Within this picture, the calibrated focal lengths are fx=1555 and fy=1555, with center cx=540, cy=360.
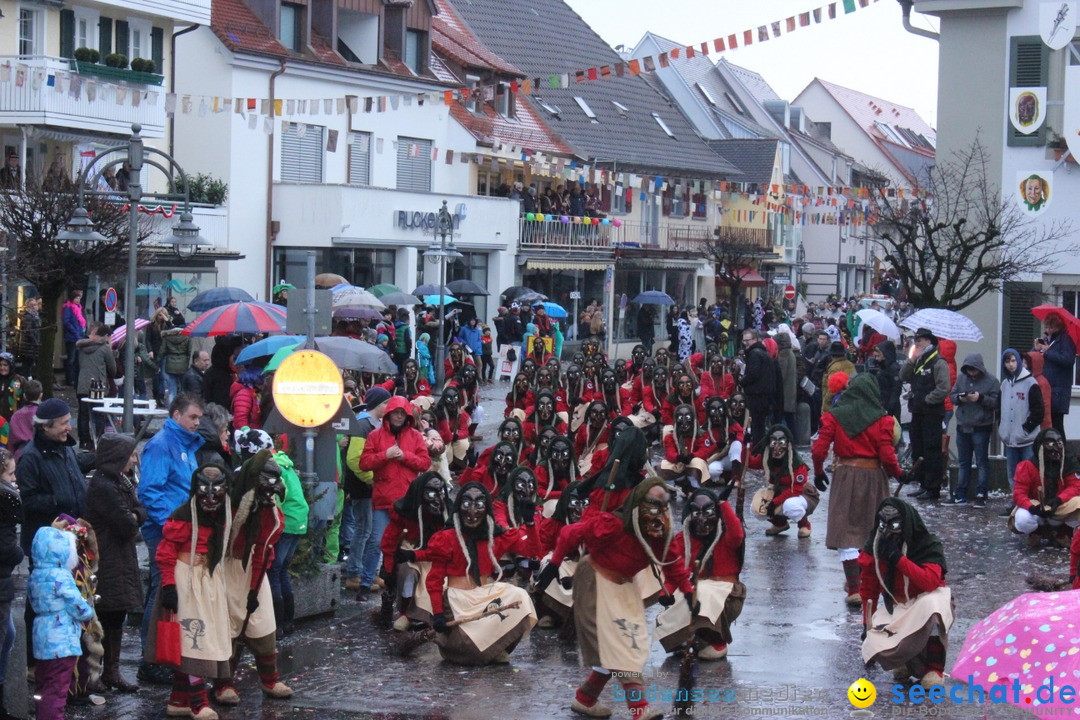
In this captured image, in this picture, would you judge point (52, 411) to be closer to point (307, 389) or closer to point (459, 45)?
point (307, 389)

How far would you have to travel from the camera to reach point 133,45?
31750 millimetres

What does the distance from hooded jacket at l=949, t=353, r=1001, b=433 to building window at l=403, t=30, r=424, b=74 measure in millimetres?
24607

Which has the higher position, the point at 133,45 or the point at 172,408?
the point at 133,45

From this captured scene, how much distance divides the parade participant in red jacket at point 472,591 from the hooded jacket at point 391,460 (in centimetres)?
155

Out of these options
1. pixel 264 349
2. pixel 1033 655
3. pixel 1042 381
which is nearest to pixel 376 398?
pixel 264 349

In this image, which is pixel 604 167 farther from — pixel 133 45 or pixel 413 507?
pixel 413 507

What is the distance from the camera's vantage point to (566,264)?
146ft

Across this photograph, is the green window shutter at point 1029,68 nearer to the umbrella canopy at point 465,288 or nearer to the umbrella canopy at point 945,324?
the umbrella canopy at point 945,324

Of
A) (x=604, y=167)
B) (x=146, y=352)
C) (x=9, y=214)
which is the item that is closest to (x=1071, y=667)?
(x=146, y=352)

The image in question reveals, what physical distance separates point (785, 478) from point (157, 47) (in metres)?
21.2

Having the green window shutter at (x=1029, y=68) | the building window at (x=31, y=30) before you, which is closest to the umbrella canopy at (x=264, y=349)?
the green window shutter at (x=1029, y=68)

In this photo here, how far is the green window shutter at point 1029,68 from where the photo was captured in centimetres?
2078

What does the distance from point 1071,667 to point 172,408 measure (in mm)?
6013

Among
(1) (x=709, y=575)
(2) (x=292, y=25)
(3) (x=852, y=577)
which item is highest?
(2) (x=292, y=25)
